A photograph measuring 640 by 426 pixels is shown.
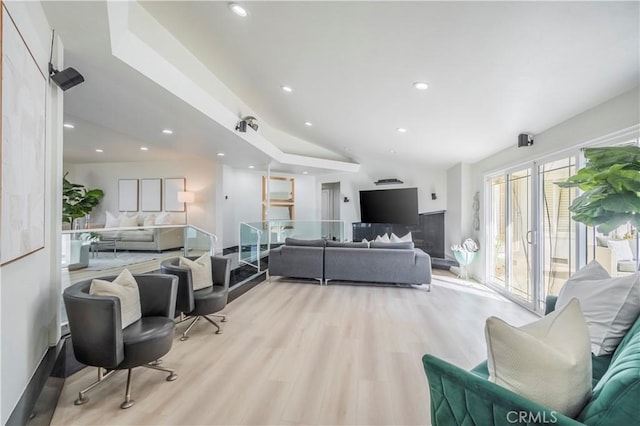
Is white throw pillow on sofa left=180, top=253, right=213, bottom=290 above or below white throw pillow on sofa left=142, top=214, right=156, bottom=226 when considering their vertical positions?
below

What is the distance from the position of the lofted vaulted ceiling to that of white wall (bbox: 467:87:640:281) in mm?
105

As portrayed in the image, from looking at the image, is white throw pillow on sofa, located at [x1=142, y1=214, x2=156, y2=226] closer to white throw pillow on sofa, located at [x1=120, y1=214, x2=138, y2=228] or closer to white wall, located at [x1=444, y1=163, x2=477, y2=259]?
white throw pillow on sofa, located at [x1=120, y1=214, x2=138, y2=228]

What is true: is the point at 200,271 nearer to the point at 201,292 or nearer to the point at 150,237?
the point at 201,292

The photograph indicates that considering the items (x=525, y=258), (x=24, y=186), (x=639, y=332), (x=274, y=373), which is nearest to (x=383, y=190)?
(x=525, y=258)

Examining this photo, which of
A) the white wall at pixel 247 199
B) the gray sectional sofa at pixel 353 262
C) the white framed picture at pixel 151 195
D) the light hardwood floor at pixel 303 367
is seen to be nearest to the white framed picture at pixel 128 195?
the white framed picture at pixel 151 195

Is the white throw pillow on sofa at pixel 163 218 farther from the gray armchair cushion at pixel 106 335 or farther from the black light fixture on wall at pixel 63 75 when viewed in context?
the black light fixture on wall at pixel 63 75

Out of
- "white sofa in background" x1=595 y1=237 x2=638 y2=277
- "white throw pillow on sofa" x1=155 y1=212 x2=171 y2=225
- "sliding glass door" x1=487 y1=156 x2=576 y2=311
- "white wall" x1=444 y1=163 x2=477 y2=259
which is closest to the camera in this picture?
"white sofa in background" x1=595 y1=237 x2=638 y2=277

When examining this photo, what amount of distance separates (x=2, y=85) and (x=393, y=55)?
2.47 m

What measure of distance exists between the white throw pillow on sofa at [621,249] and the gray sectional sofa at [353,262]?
92.8 inches

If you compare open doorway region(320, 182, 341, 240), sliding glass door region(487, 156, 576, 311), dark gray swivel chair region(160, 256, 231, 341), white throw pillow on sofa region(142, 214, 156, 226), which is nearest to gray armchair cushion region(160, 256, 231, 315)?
dark gray swivel chair region(160, 256, 231, 341)

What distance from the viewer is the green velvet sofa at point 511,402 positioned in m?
0.81

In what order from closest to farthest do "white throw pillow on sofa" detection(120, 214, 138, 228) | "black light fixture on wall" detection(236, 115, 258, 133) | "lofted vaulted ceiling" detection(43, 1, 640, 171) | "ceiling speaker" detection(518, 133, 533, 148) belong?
"lofted vaulted ceiling" detection(43, 1, 640, 171) → "ceiling speaker" detection(518, 133, 533, 148) → "black light fixture on wall" detection(236, 115, 258, 133) → "white throw pillow on sofa" detection(120, 214, 138, 228)

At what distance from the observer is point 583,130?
2.87 m

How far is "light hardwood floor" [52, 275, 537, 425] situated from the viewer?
186cm
